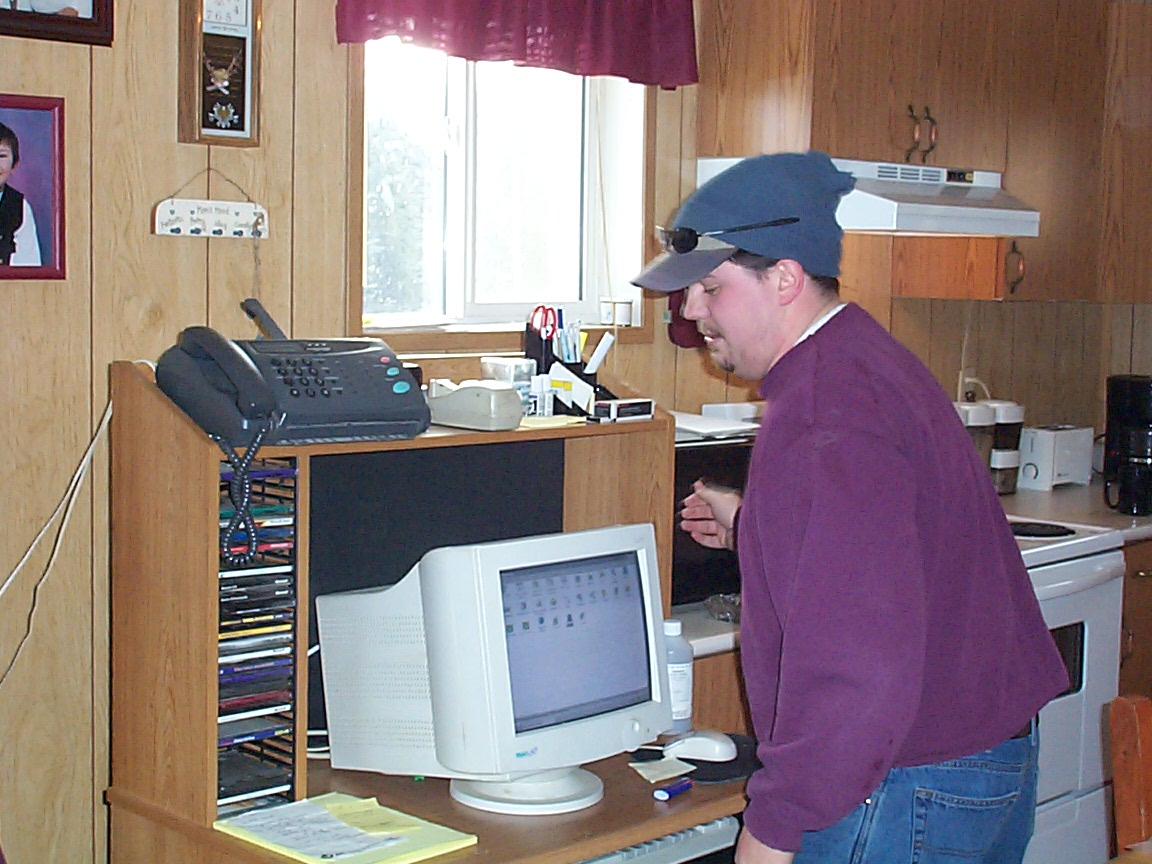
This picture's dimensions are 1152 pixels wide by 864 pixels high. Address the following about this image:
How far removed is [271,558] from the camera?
2.09 meters

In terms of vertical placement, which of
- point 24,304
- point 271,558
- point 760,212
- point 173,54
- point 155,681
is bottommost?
point 155,681

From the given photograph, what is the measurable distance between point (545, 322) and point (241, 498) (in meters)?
0.74

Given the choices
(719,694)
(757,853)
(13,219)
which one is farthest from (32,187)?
(719,694)

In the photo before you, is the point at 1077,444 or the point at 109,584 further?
the point at 1077,444

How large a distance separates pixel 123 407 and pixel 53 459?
0.18 m

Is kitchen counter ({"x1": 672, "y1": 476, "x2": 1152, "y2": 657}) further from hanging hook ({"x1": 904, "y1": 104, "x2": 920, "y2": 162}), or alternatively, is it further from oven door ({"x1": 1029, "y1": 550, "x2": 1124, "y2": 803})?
hanging hook ({"x1": 904, "y1": 104, "x2": 920, "y2": 162})

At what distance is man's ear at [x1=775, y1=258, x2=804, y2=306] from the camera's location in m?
1.82

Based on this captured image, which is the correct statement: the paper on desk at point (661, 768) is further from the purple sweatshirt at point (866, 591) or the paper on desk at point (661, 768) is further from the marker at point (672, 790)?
the purple sweatshirt at point (866, 591)

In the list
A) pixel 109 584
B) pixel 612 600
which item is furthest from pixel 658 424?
pixel 109 584

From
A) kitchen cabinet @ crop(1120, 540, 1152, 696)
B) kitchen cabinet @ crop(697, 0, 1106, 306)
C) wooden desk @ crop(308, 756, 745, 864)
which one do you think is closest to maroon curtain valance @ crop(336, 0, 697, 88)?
kitchen cabinet @ crop(697, 0, 1106, 306)

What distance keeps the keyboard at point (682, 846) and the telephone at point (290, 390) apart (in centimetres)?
65

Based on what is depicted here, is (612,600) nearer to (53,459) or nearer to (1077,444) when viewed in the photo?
(53,459)

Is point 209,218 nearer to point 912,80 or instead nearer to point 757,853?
point 757,853

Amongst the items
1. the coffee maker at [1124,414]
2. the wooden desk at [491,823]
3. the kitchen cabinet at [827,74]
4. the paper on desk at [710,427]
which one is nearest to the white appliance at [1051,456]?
the coffee maker at [1124,414]
